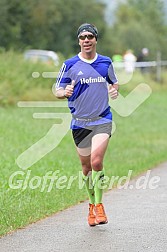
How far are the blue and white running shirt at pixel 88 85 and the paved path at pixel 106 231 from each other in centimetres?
123

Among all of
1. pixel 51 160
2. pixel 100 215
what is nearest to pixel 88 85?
pixel 100 215

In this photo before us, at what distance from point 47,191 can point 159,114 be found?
17.1m

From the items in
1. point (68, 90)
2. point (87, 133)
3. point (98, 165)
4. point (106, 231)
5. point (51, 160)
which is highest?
point (68, 90)

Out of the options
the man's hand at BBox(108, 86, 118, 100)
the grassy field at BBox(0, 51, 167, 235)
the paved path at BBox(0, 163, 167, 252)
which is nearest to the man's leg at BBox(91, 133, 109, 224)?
the paved path at BBox(0, 163, 167, 252)

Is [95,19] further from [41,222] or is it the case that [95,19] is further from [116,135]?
[41,222]

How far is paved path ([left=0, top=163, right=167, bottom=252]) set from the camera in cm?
834

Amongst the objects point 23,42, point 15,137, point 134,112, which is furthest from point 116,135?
point 23,42

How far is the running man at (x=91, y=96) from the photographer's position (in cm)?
949

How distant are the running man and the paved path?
34 centimetres

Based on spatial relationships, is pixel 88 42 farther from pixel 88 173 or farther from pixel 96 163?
pixel 88 173

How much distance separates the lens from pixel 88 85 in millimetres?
9484

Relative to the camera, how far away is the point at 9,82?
26078 mm

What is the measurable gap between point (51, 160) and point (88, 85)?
20.1ft

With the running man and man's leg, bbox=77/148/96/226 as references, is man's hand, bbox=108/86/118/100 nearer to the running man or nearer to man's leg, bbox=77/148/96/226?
the running man
